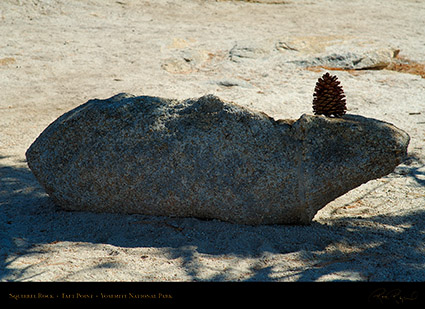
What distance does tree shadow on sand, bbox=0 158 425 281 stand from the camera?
2965mm

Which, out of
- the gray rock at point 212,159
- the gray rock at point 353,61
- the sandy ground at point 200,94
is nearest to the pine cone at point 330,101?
the gray rock at point 212,159

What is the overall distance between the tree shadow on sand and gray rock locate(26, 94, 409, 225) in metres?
0.13

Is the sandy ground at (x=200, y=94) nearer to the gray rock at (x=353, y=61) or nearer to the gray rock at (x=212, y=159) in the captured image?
the gray rock at (x=212, y=159)

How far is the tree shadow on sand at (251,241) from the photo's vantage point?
2.96 meters

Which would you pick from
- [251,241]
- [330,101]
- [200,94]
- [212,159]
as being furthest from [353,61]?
[251,241]

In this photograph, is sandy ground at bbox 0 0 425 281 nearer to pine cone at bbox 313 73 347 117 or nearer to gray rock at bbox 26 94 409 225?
gray rock at bbox 26 94 409 225

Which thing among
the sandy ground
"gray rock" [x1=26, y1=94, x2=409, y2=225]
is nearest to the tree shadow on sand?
the sandy ground

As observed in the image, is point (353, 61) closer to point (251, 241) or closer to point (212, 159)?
point (212, 159)

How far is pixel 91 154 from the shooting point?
11.8ft

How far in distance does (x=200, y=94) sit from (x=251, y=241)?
4.44 m

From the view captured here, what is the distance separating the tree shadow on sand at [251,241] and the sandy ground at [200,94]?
0.04 ft

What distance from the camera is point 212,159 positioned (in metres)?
3.43
